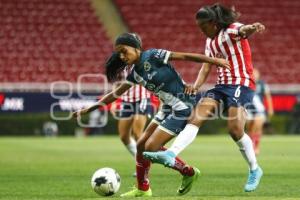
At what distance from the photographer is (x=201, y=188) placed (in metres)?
9.80

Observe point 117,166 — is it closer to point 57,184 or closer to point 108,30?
point 57,184

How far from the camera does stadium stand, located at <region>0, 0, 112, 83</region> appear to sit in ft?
96.5

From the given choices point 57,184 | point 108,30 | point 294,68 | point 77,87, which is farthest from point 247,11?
point 57,184

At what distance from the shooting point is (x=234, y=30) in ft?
30.5

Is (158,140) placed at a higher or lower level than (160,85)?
lower

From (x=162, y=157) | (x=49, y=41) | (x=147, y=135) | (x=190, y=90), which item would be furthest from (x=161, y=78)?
(x=49, y=41)

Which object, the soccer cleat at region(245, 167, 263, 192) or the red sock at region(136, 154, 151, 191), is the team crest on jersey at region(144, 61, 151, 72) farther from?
the soccer cleat at region(245, 167, 263, 192)

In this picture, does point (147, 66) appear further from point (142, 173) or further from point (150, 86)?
point (142, 173)

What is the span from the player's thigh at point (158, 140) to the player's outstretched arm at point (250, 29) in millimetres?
1514

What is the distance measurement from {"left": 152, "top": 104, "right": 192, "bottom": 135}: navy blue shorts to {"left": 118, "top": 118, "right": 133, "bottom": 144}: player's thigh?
4119 millimetres

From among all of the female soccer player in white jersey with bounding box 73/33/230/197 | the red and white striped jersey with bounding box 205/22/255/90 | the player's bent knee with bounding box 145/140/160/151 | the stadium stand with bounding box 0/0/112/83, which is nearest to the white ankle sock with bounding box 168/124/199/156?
the female soccer player in white jersey with bounding box 73/33/230/197

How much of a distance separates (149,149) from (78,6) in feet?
78.7

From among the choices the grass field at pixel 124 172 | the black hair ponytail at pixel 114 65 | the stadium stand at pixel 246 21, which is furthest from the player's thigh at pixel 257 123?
the stadium stand at pixel 246 21

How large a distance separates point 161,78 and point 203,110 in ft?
2.58
